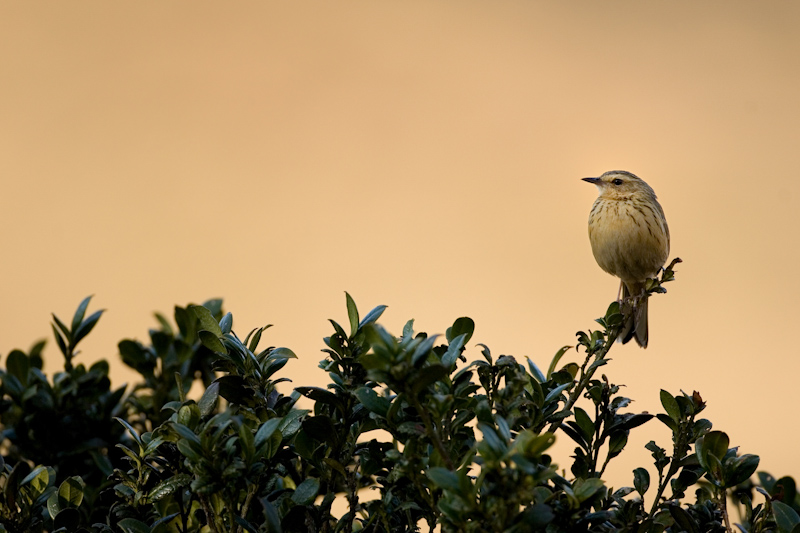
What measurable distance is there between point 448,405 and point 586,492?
0.71ft

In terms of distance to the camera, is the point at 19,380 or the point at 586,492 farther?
the point at 19,380

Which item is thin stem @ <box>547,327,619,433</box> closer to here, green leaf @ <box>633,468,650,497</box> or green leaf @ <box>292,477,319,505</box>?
green leaf @ <box>633,468,650,497</box>

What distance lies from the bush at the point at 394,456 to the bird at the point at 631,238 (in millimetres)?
1637

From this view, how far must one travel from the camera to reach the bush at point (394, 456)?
953 millimetres

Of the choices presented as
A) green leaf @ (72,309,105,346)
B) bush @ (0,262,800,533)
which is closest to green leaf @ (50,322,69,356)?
green leaf @ (72,309,105,346)

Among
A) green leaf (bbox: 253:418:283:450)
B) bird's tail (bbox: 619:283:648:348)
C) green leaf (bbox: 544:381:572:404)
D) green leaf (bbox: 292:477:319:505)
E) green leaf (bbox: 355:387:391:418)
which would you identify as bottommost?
green leaf (bbox: 292:477:319:505)

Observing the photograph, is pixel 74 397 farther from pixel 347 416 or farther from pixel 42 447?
pixel 347 416

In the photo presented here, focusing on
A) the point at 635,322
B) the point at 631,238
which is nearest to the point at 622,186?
the point at 631,238

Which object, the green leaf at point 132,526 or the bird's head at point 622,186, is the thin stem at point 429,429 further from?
the bird's head at point 622,186

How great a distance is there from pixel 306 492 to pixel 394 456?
22 cm

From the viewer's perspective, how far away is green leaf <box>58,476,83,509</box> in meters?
1.31

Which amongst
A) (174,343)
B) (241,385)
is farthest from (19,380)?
(241,385)

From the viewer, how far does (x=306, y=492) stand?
1192 mm

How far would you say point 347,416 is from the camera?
4.08 feet
